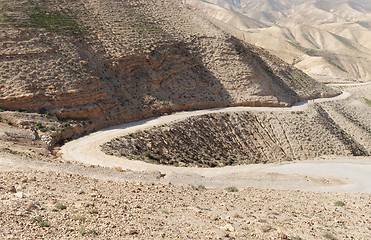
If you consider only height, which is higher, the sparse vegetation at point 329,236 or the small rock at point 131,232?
the small rock at point 131,232

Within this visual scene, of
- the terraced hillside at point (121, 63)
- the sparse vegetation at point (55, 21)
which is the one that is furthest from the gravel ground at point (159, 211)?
the sparse vegetation at point (55, 21)

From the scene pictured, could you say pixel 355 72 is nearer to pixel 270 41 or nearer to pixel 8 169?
pixel 270 41

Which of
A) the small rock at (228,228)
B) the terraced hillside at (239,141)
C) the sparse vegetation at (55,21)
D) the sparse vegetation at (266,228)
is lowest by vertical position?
the terraced hillside at (239,141)

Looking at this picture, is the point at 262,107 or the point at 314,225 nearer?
the point at 314,225

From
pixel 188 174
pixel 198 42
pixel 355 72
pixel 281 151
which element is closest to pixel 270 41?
pixel 355 72

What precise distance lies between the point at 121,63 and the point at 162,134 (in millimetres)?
12071

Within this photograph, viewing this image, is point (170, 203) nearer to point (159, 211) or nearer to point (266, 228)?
point (159, 211)

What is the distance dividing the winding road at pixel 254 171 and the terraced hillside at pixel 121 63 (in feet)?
15.9

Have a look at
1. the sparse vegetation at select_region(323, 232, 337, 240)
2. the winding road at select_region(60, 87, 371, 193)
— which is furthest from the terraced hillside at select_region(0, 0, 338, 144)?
the sparse vegetation at select_region(323, 232, 337, 240)

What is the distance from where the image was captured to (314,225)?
654 inches

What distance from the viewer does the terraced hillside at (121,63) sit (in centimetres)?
3772

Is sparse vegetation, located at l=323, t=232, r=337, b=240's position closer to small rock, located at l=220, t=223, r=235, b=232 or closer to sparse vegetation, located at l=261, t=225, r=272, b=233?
sparse vegetation, located at l=261, t=225, r=272, b=233

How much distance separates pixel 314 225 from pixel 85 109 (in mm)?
25854

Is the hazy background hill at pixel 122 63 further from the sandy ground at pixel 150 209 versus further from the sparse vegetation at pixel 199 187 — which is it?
the sparse vegetation at pixel 199 187
